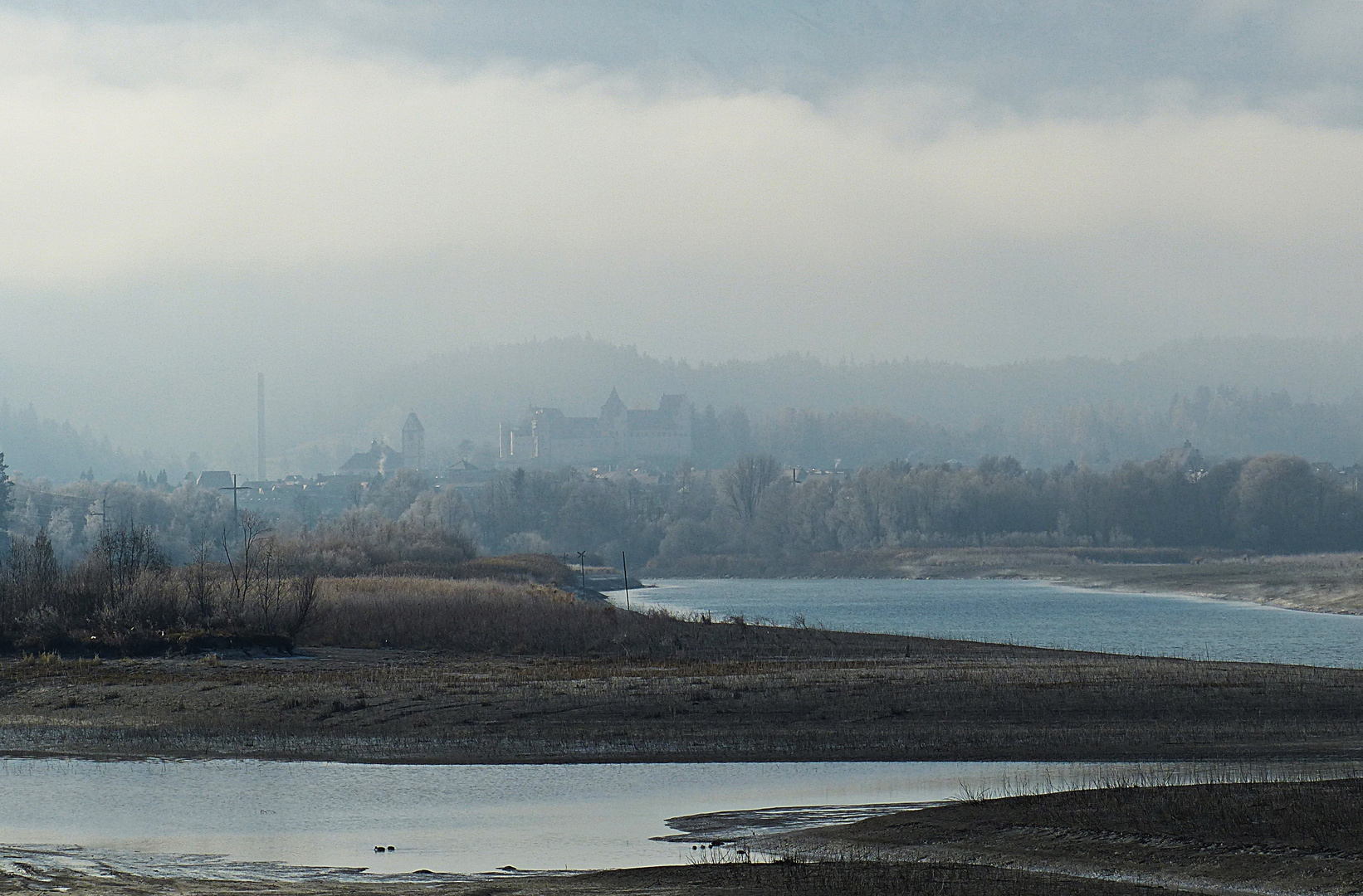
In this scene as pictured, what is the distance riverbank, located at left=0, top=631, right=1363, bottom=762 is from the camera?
29.2 meters

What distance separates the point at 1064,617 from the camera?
9738 centimetres

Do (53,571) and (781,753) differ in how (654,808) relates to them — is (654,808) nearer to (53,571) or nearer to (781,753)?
(781,753)

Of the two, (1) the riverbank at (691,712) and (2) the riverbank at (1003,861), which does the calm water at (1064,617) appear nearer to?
(1) the riverbank at (691,712)

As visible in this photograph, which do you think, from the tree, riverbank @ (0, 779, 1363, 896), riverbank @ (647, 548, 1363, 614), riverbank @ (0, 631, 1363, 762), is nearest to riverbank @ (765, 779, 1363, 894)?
riverbank @ (0, 779, 1363, 896)

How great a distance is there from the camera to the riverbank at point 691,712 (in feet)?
96.0

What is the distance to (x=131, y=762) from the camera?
93.6 feet

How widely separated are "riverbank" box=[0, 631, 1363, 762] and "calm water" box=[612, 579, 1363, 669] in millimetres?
23570

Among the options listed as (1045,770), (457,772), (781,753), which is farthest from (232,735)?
(1045,770)

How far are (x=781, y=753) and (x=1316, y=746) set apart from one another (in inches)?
366

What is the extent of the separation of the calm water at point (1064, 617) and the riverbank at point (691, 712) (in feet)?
77.3

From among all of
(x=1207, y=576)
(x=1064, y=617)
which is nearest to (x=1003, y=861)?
(x=1064, y=617)

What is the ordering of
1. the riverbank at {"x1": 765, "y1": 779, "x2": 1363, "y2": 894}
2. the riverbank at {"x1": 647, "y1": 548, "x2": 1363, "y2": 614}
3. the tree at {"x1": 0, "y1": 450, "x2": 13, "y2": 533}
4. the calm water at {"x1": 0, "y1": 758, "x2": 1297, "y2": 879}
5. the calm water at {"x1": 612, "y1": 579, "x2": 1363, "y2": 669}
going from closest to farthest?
the riverbank at {"x1": 765, "y1": 779, "x2": 1363, "y2": 894}
the calm water at {"x1": 0, "y1": 758, "x2": 1297, "y2": 879}
the calm water at {"x1": 612, "y1": 579, "x2": 1363, "y2": 669}
the riverbank at {"x1": 647, "y1": 548, "x2": 1363, "y2": 614}
the tree at {"x1": 0, "y1": 450, "x2": 13, "y2": 533}

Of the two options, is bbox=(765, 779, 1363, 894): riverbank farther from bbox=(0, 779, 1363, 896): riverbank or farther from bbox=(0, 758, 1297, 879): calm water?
bbox=(0, 758, 1297, 879): calm water

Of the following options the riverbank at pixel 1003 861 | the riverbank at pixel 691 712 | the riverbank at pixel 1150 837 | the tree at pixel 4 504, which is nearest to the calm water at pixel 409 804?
the riverbank at pixel 1003 861
